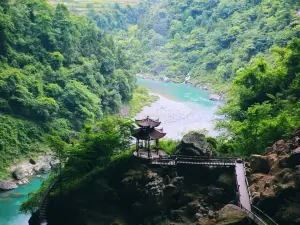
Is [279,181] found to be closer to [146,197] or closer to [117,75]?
[146,197]

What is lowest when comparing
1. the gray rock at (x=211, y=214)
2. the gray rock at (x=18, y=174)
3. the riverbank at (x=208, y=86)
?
the gray rock at (x=211, y=214)

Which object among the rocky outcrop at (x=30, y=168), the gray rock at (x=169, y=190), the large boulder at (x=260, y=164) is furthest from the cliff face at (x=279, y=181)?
the rocky outcrop at (x=30, y=168)

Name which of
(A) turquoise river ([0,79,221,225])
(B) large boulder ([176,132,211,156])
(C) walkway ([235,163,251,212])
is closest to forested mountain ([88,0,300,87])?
(A) turquoise river ([0,79,221,225])

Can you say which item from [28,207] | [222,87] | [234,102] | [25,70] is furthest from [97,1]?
[28,207]

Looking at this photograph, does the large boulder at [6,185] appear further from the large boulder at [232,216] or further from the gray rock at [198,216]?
the large boulder at [232,216]

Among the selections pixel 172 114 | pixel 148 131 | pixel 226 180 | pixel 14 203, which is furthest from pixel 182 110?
pixel 226 180

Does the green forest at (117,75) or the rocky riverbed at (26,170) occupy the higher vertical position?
the green forest at (117,75)
